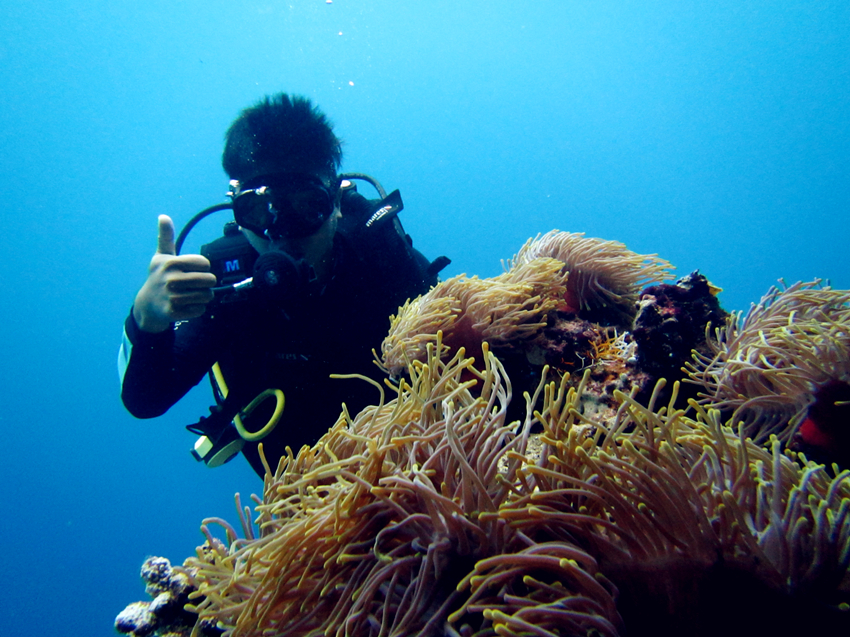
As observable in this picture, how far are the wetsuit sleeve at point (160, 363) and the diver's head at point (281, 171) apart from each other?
1118mm

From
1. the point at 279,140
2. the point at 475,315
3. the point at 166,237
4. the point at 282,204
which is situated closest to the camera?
the point at 475,315

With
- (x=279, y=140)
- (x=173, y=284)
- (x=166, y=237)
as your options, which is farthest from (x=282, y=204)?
(x=173, y=284)

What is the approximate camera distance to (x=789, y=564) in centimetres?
83

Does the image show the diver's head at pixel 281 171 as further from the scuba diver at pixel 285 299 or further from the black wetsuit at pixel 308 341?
the black wetsuit at pixel 308 341

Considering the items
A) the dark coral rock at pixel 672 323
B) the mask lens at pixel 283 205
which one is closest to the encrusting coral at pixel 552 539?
the dark coral rock at pixel 672 323

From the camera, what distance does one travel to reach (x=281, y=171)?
3600 mm

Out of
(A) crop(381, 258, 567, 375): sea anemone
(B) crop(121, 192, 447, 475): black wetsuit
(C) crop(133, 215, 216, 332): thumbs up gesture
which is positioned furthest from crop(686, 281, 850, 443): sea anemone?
(C) crop(133, 215, 216, 332): thumbs up gesture

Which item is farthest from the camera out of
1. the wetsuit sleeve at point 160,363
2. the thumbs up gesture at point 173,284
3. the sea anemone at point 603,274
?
the wetsuit sleeve at point 160,363

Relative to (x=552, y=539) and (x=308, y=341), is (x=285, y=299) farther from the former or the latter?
(x=552, y=539)

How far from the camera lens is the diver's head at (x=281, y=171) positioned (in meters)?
3.48

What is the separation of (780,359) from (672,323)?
0.51 meters

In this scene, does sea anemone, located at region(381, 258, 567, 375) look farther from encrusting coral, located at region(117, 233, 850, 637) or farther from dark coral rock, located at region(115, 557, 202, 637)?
dark coral rock, located at region(115, 557, 202, 637)

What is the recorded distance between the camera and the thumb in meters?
2.45

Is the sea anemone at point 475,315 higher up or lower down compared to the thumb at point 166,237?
lower down
